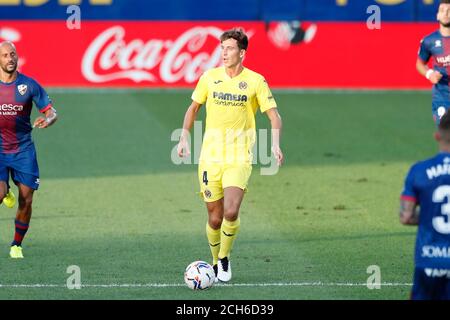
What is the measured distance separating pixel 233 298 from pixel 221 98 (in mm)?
2075

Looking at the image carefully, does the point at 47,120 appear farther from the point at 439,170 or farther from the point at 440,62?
the point at 439,170

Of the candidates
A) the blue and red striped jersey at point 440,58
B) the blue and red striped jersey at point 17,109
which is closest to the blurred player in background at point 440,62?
the blue and red striped jersey at point 440,58

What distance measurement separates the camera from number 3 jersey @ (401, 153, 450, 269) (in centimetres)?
811

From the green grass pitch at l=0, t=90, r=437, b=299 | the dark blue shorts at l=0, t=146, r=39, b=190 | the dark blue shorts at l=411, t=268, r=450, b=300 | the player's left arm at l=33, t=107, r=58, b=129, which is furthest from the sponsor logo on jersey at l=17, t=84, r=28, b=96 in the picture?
the dark blue shorts at l=411, t=268, r=450, b=300

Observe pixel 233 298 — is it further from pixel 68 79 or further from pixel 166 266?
pixel 68 79

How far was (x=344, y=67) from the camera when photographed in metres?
30.0

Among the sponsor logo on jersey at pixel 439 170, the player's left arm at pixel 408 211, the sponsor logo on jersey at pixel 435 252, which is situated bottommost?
the sponsor logo on jersey at pixel 435 252

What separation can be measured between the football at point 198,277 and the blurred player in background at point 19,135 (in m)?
2.49

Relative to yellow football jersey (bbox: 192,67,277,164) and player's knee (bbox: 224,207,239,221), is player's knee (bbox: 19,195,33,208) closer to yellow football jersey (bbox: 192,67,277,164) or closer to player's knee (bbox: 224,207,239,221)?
yellow football jersey (bbox: 192,67,277,164)

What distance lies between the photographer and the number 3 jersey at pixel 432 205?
8.11m

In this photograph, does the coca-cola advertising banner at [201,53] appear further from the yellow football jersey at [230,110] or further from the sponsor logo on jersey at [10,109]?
the yellow football jersey at [230,110]

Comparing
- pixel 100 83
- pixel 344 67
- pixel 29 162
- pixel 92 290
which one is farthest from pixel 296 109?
pixel 92 290

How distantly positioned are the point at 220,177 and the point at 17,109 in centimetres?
252

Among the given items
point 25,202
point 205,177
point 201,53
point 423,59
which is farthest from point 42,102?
point 201,53
